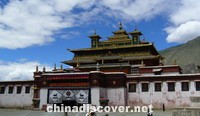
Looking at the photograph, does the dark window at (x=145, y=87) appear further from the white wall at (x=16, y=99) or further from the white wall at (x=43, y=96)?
the white wall at (x=16, y=99)

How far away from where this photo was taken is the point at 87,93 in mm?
40781

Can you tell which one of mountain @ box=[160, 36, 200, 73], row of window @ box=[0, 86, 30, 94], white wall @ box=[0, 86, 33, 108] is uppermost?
mountain @ box=[160, 36, 200, 73]

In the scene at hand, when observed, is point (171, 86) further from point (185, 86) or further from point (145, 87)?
point (145, 87)

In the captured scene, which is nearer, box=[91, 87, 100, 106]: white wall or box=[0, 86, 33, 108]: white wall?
box=[91, 87, 100, 106]: white wall

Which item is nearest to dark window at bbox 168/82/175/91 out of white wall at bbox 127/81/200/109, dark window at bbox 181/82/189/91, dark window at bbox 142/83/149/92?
white wall at bbox 127/81/200/109

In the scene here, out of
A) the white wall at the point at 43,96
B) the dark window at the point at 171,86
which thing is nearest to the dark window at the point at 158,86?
the dark window at the point at 171,86

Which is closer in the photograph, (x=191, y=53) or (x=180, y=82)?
(x=180, y=82)

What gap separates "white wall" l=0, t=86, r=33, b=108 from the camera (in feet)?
152

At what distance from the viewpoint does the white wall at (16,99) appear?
4634 centimetres

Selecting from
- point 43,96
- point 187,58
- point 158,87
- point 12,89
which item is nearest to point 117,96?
Answer: point 158,87

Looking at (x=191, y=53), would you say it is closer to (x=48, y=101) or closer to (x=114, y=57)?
(x=114, y=57)

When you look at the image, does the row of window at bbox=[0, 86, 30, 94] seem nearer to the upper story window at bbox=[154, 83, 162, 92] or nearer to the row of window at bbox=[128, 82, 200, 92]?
the row of window at bbox=[128, 82, 200, 92]

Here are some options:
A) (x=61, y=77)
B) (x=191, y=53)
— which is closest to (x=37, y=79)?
(x=61, y=77)

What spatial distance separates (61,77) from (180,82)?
16099 mm
